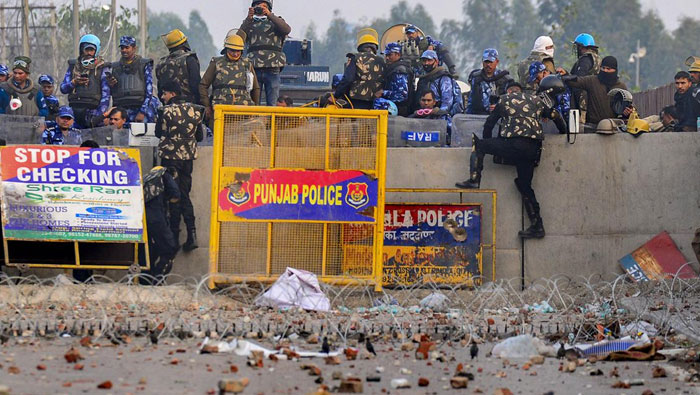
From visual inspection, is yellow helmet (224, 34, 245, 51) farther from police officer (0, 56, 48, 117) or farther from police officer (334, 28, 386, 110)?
police officer (0, 56, 48, 117)

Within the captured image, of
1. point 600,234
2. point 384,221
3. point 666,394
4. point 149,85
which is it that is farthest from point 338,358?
point 149,85

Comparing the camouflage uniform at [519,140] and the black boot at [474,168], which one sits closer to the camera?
the camouflage uniform at [519,140]

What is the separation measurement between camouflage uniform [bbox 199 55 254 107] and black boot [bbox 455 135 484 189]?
118 inches

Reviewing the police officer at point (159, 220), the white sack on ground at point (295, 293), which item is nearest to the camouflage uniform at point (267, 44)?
the police officer at point (159, 220)

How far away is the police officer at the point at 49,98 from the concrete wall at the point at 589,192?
525cm

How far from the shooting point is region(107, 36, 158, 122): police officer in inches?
702

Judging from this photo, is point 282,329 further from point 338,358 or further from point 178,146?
point 178,146

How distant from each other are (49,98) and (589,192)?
7768 mm

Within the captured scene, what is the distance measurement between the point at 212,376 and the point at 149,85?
929cm

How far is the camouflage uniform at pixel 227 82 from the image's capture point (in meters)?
16.8

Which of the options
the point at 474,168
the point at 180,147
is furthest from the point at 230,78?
the point at 474,168

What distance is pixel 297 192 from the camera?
563 inches

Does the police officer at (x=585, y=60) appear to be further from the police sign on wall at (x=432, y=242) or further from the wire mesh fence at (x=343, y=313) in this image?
the wire mesh fence at (x=343, y=313)

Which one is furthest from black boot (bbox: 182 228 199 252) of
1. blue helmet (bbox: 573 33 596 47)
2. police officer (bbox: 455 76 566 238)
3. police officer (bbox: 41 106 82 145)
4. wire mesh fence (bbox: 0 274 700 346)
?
blue helmet (bbox: 573 33 596 47)
